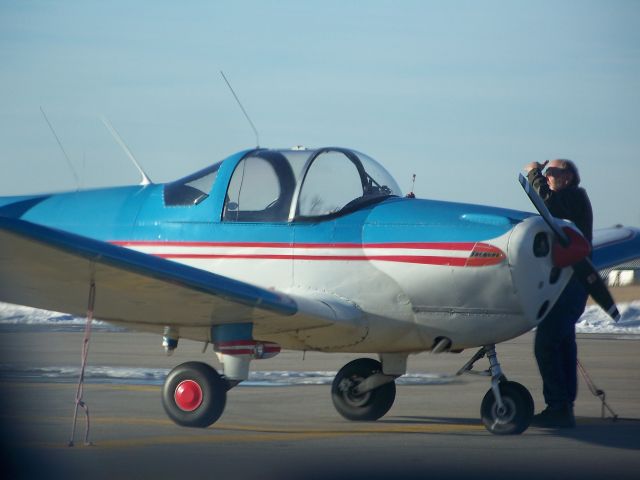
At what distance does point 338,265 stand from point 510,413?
179 cm

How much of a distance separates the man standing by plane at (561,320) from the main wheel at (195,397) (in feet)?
8.92

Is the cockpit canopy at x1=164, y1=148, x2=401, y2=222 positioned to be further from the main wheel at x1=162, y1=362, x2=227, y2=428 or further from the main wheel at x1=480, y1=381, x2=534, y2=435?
the main wheel at x1=480, y1=381, x2=534, y2=435

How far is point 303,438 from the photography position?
8.38 metres

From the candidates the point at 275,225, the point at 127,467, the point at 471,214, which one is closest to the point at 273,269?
the point at 275,225

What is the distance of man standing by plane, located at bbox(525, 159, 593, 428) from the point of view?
9555 mm

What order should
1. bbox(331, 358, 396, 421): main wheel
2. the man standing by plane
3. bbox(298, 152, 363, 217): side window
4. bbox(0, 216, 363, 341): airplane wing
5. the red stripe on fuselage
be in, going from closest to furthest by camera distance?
bbox(0, 216, 363, 341): airplane wing → the red stripe on fuselage → bbox(298, 152, 363, 217): side window → the man standing by plane → bbox(331, 358, 396, 421): main wheel

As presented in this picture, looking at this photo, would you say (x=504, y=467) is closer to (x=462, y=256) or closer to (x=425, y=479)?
(x=425, y=479)

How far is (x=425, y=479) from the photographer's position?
261 inches

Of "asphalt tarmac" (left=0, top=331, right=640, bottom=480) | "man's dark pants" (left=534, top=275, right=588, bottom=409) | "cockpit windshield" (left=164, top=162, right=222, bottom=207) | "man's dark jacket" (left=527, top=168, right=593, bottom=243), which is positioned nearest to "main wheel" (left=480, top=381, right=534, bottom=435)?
"asphalt tarmac" (left=0, top=331, right=640, bottom=480)

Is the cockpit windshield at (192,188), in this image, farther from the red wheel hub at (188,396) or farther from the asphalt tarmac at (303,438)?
the asphalt tarmac at (303,438)

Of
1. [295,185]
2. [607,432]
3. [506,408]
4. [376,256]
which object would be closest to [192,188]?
[295,185]

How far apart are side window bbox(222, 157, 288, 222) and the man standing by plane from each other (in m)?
2.31

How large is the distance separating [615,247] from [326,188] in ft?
13.5

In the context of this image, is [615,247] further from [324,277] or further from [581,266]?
[324,277]
